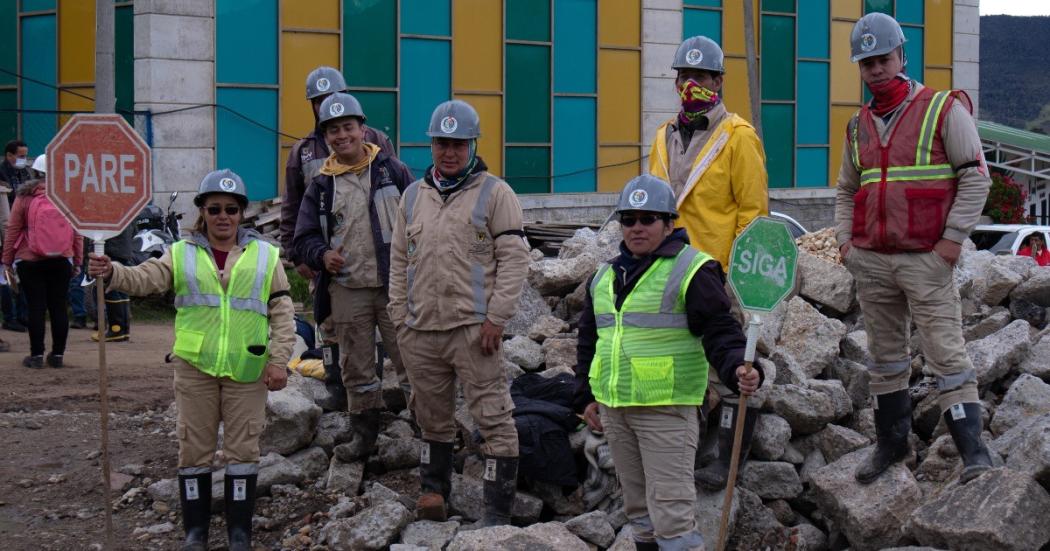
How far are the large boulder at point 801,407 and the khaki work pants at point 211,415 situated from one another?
2.76 m

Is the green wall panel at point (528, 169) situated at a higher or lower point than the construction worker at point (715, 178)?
higher

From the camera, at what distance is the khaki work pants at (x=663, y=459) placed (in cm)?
522

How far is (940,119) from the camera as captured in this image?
601 centimetres

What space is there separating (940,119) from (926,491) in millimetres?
1842

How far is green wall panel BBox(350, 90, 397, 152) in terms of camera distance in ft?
66.4

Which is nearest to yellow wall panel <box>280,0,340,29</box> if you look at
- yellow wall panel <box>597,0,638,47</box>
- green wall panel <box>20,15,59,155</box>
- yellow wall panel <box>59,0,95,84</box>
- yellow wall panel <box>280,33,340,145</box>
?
yellow wall panel <box>280,33,340,145</box>

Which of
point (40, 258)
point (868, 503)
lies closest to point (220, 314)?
point (868, 503)

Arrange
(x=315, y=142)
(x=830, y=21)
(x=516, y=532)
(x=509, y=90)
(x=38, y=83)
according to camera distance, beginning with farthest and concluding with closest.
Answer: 1. (x=830, y=21)
2. (x=509, y=90)
3. (x=38, y=83)
4. (x=315, y=142)
5. (x=516, y=532)

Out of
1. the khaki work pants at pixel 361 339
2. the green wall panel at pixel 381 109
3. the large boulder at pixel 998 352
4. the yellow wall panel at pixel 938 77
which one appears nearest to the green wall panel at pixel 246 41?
the green wall panel at pixel 381 109

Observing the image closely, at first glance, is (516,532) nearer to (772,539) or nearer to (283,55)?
(772,539)

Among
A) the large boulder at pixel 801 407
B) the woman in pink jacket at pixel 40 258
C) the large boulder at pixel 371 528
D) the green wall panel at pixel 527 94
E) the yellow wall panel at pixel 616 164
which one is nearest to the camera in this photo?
the large boulder at pixel 371 528

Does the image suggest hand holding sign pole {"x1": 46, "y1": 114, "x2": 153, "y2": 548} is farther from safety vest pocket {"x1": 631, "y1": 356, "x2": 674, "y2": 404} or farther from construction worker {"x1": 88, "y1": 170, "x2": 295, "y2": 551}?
safety vest pocket {"x1": 631, "y1": 356, "x2": 674, "y2": 404}

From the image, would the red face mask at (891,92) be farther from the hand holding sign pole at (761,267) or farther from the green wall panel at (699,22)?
the green wall panel at (699,22)

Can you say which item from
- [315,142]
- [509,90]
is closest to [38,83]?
[509,90]
